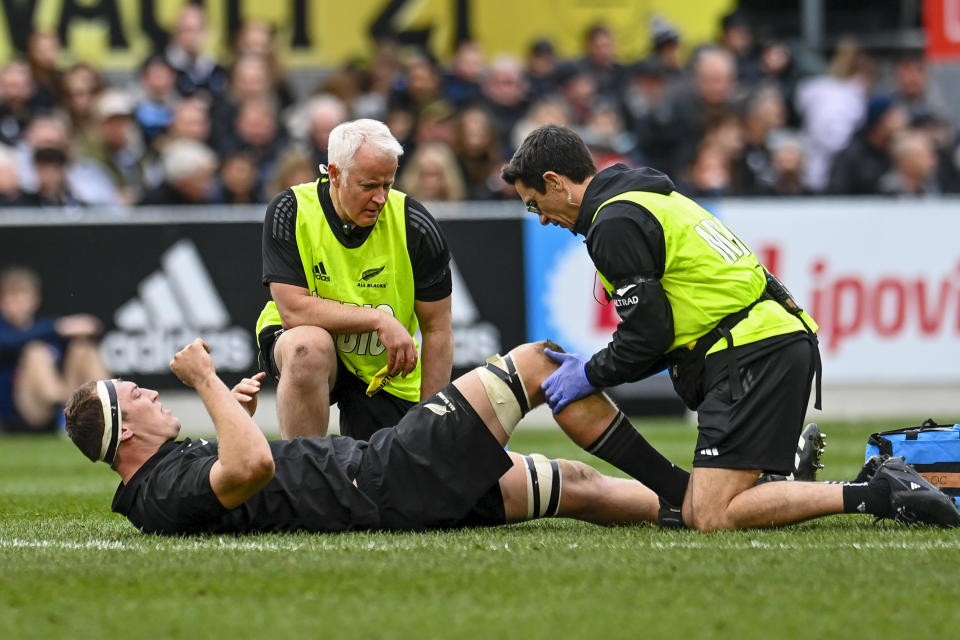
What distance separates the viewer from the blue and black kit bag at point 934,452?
22.2ft

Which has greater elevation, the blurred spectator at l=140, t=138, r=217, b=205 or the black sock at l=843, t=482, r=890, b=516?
the blurred spectator at l=140, t=138, r=217, b=205

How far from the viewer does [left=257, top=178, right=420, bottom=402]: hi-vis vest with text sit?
24.1ft

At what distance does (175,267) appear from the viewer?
44.6ft

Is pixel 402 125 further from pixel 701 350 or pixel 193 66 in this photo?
pixel 701 350

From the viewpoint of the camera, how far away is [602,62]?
17297 mm

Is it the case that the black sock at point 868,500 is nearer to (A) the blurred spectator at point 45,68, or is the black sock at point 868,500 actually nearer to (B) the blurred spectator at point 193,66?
(B) the blurred spectator at point 193,66

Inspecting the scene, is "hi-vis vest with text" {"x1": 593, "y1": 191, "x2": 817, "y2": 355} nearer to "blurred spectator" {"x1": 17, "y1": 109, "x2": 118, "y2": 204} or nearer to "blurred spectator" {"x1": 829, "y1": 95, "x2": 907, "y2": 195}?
"blurred spectator" {"x1": 17, "y1": 109, "x2": 118, "y2": 204}

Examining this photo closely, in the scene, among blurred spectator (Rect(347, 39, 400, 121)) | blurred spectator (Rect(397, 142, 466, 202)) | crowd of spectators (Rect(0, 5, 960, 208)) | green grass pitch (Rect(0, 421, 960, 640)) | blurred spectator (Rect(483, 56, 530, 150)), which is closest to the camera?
green grass pitch (Rect(0, 421, 960, 640))

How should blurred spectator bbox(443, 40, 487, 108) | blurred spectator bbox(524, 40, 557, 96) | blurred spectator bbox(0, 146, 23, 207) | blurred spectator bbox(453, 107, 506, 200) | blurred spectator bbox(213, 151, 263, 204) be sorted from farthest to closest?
blurred spectator bbox(524, 40, 557, 96) < blurred spectator bbox(443, 40, 487, 108) < blurred spectator bbox(453, 107, 506, 200) < blurred spectator bbox(213, 151, 263, 204) < blurred spectator bbox(0, 146, 23, 207)

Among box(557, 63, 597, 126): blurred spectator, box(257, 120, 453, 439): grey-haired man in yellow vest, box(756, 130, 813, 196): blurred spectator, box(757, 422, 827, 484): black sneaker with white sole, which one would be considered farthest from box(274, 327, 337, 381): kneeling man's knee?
box(557, 63, 597, 126): blurred spectator

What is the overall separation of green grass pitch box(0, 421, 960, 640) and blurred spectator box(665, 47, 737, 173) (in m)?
9.18

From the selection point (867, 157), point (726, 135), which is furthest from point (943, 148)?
point (726, 135)

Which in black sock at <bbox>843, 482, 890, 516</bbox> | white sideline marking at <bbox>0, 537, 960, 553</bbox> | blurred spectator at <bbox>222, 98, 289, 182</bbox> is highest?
blurred spectator at <bbox>222, 98, 289, 182</bbox>

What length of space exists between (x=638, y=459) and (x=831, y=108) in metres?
11.3
